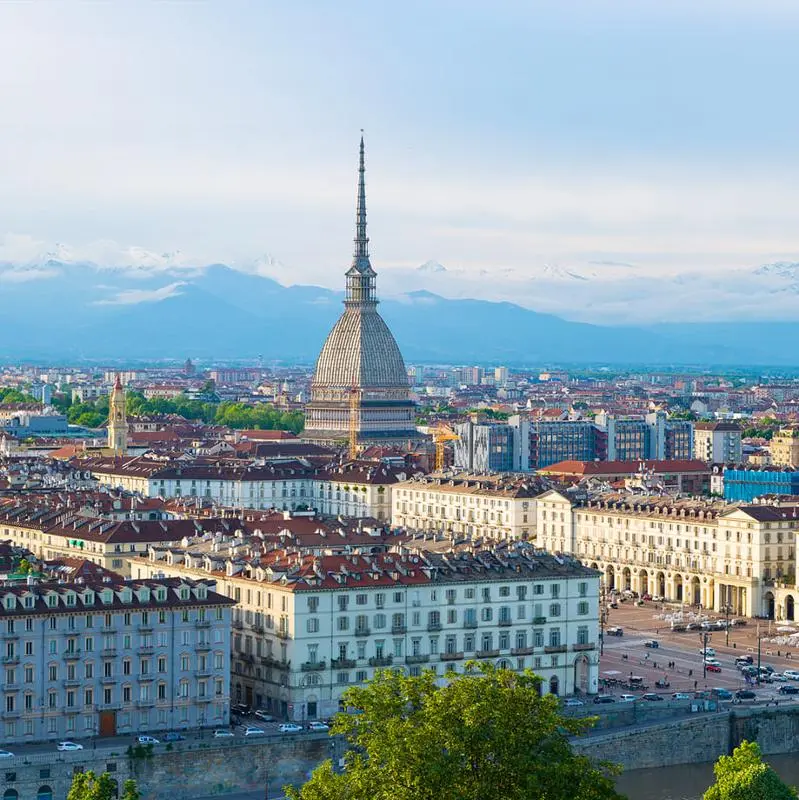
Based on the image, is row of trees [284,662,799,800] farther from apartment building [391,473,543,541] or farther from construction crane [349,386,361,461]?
construction crane [349,386,361,461]

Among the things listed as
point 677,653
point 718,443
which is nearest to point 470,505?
point 677,653

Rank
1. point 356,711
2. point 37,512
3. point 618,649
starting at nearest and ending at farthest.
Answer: point 356,711
point 618,649
point 37,512

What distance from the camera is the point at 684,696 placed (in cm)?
6144

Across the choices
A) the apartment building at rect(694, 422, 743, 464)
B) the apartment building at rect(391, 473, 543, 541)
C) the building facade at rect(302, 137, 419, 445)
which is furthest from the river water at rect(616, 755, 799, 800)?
the building facade at rect(302, 137, 419, 445)

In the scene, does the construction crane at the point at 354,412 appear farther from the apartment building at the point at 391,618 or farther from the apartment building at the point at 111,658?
the apartment building at the point at 111,658

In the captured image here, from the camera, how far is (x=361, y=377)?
18312 centimetres

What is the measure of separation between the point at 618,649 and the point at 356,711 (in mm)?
17269

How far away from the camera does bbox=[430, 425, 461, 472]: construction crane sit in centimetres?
13625

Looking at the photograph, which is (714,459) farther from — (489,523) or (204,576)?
(204,576)

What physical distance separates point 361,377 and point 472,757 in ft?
473

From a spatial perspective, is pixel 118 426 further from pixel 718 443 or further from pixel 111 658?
pixel 111 658

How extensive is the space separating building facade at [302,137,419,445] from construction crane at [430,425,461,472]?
2337mm

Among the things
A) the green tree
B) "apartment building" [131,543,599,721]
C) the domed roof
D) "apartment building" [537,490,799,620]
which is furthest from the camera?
the domed roof

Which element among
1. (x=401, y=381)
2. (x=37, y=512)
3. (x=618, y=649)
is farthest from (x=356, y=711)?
(x=401, y=381)
